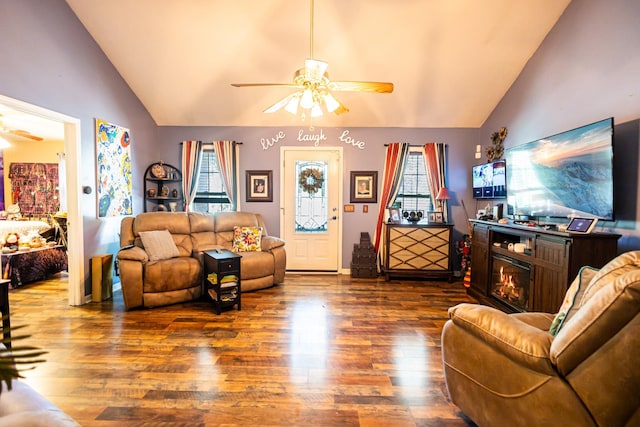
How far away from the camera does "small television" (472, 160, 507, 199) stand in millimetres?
4125

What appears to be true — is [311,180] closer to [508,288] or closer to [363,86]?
[363,86]

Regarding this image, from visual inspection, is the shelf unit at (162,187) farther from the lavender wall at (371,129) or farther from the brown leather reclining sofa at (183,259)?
the brown leather reclining sofa at (183,259)

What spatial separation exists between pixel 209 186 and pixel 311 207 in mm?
1762

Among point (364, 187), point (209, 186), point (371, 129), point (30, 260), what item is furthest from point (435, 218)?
point (30, 260)

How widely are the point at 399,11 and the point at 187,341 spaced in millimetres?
3954

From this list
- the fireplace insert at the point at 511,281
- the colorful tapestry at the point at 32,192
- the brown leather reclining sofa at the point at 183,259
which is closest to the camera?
the fireplace insert at the point at 511,281

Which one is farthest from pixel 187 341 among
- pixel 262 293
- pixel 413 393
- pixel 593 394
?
pixel 593 394

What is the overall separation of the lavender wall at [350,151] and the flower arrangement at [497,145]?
1.55ft

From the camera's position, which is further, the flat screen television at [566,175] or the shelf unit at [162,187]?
the shelf unit at [162,187]

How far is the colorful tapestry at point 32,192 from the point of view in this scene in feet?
21.7

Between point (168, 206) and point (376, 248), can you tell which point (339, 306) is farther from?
point (168, 206)

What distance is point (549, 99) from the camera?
3477 mm

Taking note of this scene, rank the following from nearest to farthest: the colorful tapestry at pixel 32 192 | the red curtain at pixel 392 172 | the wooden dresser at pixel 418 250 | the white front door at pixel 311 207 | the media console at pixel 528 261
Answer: the media console at pixel 528 261
the wooden dresser at pixel 418 250
the red curtain at pixel 392 172
the white front door at pixel 311 207
the colorful tapestry at pixel 32 192

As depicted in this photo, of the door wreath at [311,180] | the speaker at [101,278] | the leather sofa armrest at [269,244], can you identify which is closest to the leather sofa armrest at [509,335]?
the leather sofa armrest at [269,244]
